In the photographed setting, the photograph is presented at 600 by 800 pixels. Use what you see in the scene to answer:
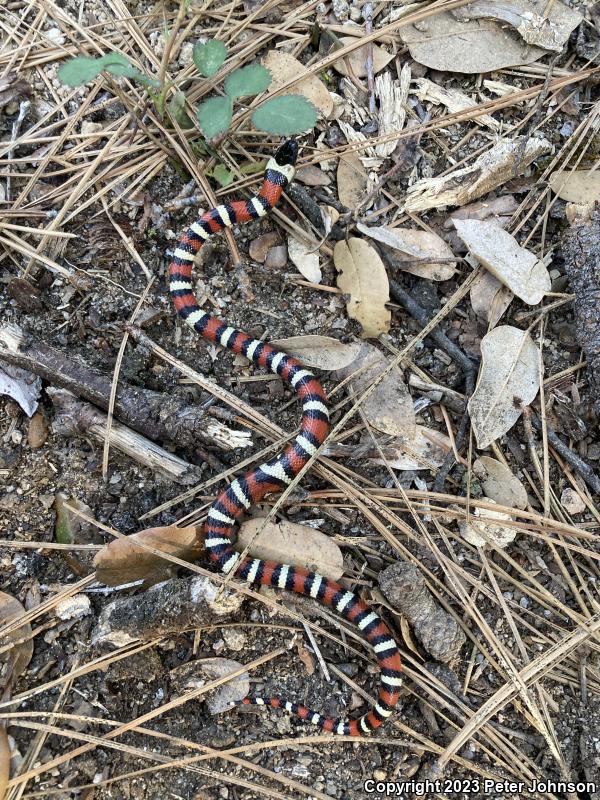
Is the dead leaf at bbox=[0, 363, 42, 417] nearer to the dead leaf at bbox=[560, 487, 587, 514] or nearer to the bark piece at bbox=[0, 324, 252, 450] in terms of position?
the bark piece at bbox=[0, 324, 252, 450]

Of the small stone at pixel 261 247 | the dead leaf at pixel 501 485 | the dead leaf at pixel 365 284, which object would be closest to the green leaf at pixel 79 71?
the small stone at pixel 261 247

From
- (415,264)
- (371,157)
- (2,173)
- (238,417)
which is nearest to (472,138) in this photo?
(371,157)

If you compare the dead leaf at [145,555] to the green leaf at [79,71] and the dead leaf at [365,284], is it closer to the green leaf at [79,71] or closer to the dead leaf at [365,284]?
the dead leaf at [365,284]

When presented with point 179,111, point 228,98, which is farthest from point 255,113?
point 179,111

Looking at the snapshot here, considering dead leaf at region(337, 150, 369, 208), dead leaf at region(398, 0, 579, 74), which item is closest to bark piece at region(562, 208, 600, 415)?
dead leaf at region(398, 0, 579, 74)

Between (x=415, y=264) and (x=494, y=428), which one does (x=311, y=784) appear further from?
(x=415, y=264)

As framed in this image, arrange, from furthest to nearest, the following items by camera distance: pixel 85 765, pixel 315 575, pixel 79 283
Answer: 1. pixel 79 283
2. pixel 315 575
3. pixel 85 765

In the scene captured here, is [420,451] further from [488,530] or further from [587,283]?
[587,283]
